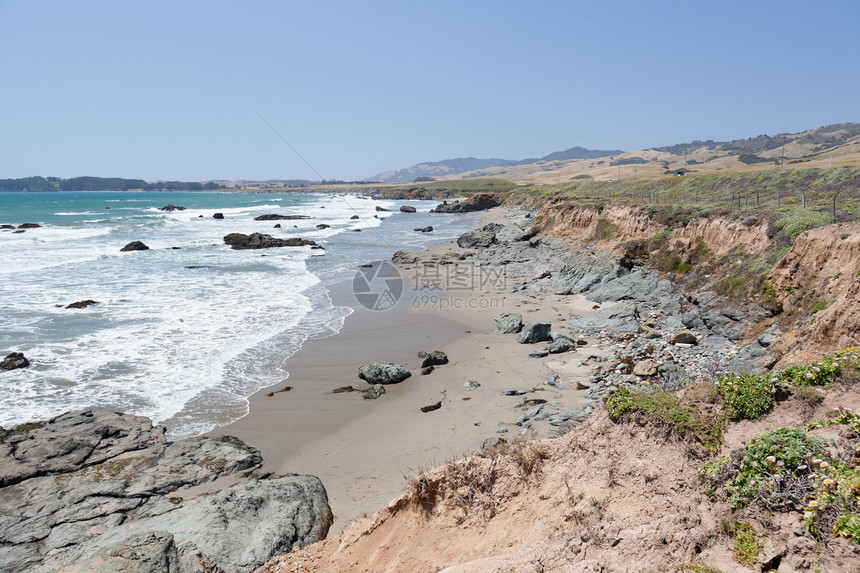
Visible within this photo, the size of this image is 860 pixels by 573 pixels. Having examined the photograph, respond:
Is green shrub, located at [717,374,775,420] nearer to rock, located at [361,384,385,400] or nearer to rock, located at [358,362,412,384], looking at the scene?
rock, located at [361,384,385,400]

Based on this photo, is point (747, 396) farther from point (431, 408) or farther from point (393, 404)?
point (393, 404)

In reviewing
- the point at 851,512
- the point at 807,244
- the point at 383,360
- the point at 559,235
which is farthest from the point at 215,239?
the point at 851,512

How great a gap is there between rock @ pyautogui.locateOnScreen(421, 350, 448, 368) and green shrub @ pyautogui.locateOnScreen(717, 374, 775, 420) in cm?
915

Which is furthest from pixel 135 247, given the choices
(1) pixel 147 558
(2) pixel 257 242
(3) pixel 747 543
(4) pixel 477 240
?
(3) pixel 747 543

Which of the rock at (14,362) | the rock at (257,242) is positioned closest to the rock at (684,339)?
the rock at (14,362)

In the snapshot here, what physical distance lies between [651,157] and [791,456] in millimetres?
194391

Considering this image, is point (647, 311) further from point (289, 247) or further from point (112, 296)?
point (289, 247)

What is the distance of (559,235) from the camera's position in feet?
109

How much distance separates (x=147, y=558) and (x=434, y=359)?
9296 mm

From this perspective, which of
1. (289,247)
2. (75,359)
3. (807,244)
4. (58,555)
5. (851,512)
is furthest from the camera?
(289,247)

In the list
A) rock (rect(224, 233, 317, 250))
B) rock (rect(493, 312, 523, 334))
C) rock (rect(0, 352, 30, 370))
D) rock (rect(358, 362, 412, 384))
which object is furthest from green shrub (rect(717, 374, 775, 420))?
rock (rect(224, 233, 317, 250))

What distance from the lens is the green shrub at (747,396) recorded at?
5262 millimetres

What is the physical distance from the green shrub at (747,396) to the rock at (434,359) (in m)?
9.15

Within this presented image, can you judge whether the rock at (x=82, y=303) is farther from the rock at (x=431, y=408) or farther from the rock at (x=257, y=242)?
the rock at (x=257, y=242)
